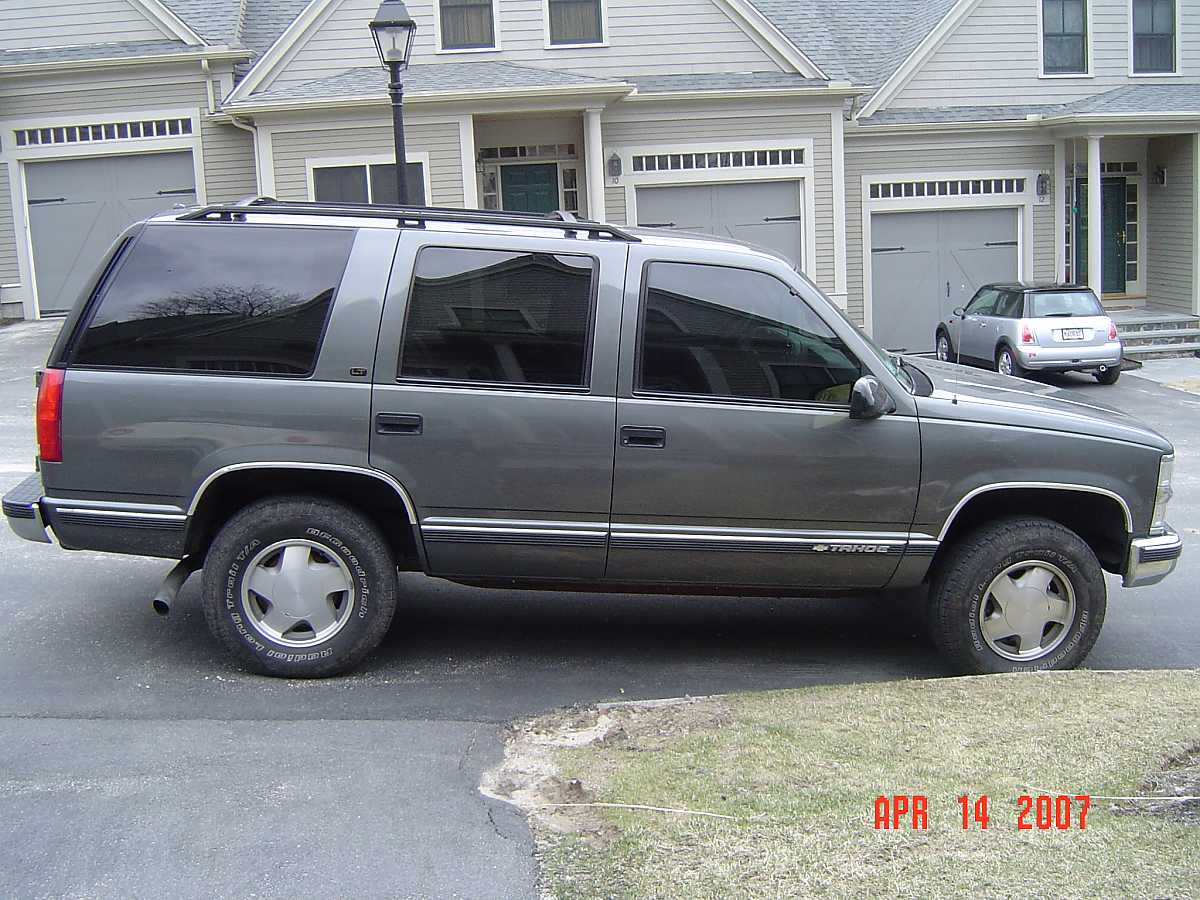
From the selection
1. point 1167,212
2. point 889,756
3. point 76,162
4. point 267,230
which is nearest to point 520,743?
point 889,756

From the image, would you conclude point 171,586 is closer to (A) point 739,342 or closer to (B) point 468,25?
(A) point 739,342

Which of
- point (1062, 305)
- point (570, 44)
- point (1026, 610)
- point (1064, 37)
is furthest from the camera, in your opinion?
point (1064, 37)

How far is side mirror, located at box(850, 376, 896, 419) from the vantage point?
5664mm

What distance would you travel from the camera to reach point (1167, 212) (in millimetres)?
24844

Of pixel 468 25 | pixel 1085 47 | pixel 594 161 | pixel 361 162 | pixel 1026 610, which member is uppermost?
pixel 468 25

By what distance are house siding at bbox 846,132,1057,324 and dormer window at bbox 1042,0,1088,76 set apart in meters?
1.70

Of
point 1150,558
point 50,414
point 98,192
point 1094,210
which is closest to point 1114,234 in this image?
point 1094,210

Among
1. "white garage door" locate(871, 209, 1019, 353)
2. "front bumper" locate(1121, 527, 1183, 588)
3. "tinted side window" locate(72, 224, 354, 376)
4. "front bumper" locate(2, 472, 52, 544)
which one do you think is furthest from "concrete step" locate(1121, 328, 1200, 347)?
"front bumper" locate(2, 472, 52, 544)

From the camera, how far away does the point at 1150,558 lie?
6.05 meters

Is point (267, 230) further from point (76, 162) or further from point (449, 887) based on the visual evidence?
point (76, 162)

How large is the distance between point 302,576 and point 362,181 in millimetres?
15115

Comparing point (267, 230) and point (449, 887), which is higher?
point (267, 230)

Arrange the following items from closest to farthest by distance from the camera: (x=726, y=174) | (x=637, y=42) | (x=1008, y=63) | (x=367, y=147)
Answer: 1. (x=367, y=147)
2. (x=637, y=42)
3. (x=726, y=174)
4. (x=1008, y=63)

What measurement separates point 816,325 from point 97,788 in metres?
3.48
